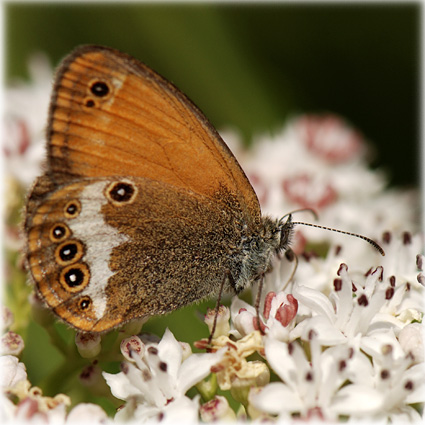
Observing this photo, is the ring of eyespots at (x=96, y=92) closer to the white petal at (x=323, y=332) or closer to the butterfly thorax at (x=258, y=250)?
the butterfly thorax at (x=258, y=250)

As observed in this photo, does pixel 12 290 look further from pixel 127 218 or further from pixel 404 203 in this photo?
pixel 404 203

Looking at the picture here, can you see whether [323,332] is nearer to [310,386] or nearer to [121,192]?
[310,386]

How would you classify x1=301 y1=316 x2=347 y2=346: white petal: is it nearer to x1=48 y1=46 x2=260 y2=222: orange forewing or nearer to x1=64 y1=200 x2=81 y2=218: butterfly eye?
x1=48 y1=46 x2=260 y2=222: orange forewing

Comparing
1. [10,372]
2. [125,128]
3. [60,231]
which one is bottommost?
[10,372]

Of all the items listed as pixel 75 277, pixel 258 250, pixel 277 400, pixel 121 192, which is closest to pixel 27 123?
pixel 121 192

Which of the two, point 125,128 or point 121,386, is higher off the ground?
point 125,128

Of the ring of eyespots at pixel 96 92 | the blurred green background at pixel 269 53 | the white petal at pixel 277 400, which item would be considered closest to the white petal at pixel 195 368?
the white petal at pixel 277 400

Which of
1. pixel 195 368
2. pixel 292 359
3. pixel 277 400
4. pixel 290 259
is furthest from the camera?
pixel 290 259
